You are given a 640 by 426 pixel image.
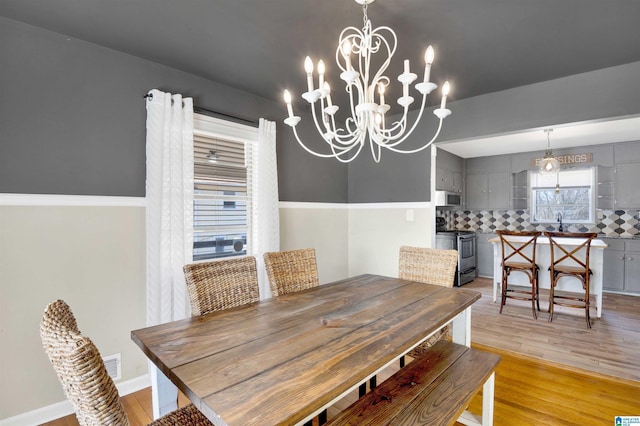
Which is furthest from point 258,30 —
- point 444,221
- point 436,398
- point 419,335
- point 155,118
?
point 444,221

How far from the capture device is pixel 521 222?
18.4 ft

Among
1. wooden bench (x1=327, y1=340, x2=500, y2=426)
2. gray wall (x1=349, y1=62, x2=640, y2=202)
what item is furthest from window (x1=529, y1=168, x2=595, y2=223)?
wooden bench (x1=327, y1=340, x2=500, y2=426)

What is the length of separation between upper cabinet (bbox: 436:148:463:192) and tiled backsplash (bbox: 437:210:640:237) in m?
0.54

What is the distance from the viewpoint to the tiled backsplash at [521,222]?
477 cm

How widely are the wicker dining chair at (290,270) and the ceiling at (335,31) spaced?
57.2 inches

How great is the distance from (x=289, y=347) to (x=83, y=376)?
63cm

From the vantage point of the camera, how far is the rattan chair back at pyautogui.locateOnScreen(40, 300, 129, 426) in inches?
28.7

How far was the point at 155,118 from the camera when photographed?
2275 mm

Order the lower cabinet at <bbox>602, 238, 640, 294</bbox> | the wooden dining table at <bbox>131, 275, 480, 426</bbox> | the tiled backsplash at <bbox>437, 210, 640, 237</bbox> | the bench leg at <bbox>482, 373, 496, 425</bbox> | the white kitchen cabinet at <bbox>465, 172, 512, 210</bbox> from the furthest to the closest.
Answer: the white kitchen cabinet at <bbox>465, 172, 512, 210</bbox>
the tiled backsplash at <bbox>437, 210, 640, 237</bbox>
the lower cabinet at <bbox>602, 238, 640, 294</bbox>
the bench leg at <bbox>482, 373, 496, 425</bbox>
the wooden dining table at <bbox>131, 275, 480, 426</bbox>

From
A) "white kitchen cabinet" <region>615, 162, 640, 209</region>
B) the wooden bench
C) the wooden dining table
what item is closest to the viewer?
the wooden dining table

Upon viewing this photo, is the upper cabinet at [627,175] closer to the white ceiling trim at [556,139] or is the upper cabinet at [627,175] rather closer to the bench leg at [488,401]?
the white ceiling trim at [556,139]

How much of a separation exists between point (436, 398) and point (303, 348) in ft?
2.21

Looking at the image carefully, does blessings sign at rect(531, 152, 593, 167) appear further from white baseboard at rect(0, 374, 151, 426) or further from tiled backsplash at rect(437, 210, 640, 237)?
white baseboard at rect(0, 374, 151, 426)

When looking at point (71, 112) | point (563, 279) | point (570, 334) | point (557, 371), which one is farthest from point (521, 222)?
point (71, 112)
